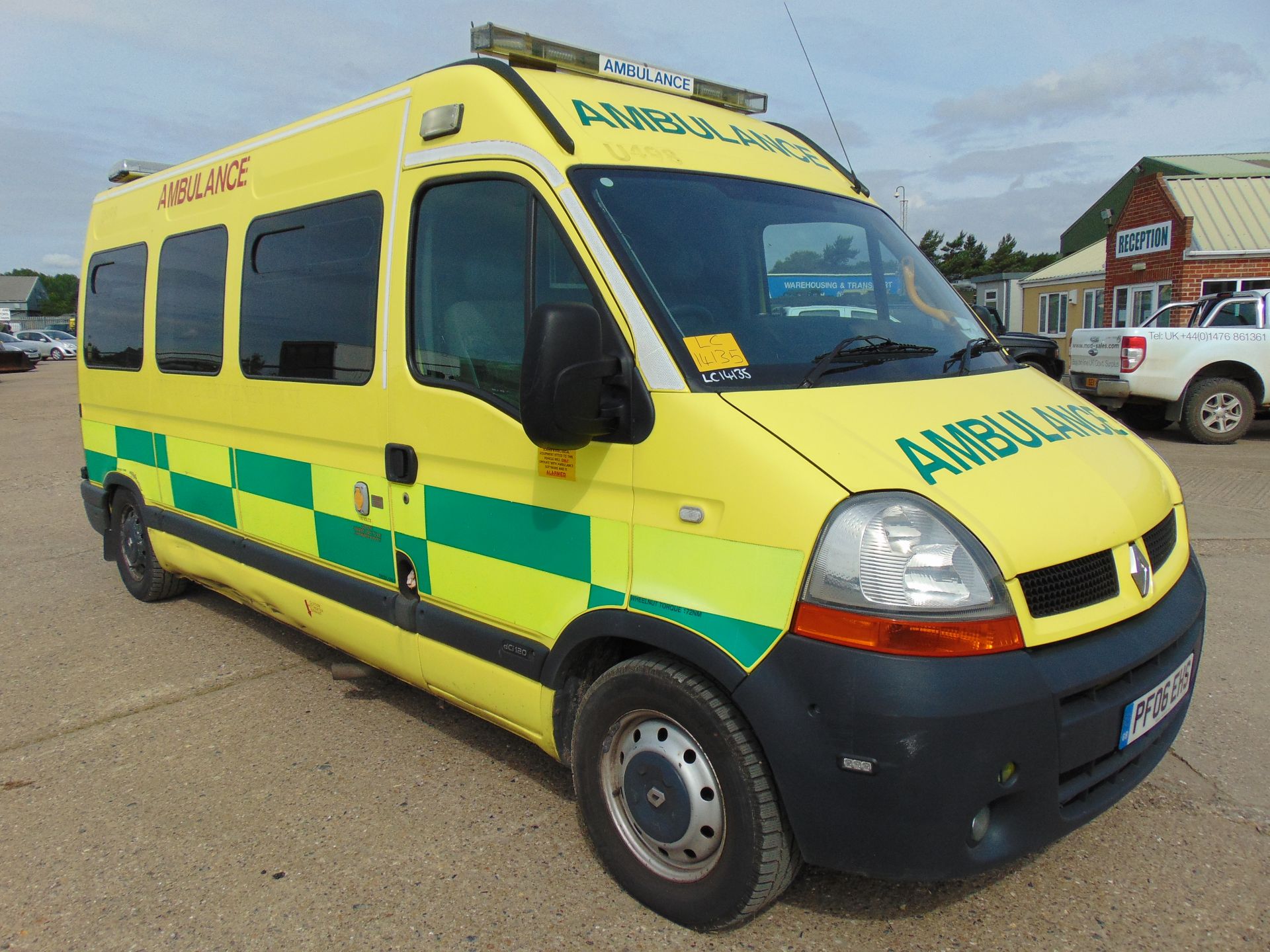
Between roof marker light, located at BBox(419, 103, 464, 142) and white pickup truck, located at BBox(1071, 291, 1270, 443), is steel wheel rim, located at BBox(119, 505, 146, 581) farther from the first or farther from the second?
white pickup truck, located at BBox(1071, 291, 1270, 443)

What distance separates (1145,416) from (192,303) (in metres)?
12.2

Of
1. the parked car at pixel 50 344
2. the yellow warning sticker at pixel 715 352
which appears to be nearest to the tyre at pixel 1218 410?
the yellow warning sticker at pixel 715 352

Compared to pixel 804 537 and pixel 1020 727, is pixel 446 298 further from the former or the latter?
pixel 1020 727

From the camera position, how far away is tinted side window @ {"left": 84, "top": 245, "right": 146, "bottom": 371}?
5.27m

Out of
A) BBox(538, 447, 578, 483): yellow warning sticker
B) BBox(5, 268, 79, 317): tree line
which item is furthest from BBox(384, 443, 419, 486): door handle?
BBox(5, 268, 79, 317): tree line

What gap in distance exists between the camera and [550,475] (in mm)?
2771

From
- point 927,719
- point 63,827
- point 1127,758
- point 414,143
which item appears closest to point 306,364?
point 414,143

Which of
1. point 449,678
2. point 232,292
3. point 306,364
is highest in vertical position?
point 232,292

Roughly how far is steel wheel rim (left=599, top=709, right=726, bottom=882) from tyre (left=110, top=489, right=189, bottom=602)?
3.83 meters

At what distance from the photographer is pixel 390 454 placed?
3.35 meters

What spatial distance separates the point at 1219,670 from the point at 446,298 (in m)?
3.79

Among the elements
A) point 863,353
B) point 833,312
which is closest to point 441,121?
point 833,312

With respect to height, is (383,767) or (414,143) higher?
(414,143)

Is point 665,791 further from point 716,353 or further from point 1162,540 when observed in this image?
point 1162,540
